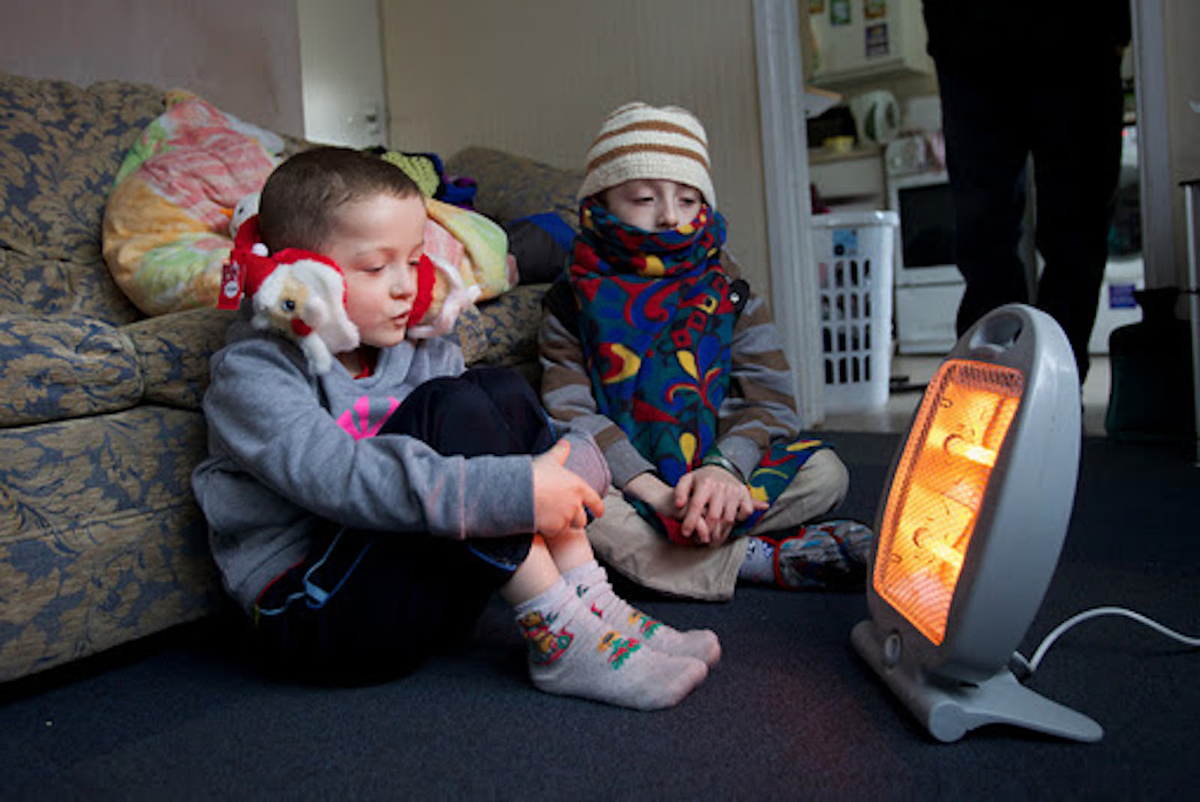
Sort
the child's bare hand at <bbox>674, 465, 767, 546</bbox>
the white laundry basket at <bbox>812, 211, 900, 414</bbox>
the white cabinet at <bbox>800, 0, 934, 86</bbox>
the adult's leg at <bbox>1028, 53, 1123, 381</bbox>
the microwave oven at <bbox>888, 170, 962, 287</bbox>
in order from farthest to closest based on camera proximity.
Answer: the white cabinet at <bbox>800, 0, 934, 86</bbox>, the microwave oven at <bbox>888, 170, 962, 287</bbox>, the white laundry basket at <bbox>812, 211, 900, 414</bbox>, the adult's leg at <bbox>1028, 53, 1123, 381</bbox>, the child's bare hand at <bbox>674, 465, 767, 546</bbox>

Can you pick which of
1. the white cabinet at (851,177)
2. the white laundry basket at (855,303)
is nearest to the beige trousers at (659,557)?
the white laundry basket at (855,303)

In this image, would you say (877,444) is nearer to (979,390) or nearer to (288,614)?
(979,390)

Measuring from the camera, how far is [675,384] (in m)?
1.37

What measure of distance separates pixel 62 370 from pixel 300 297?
1.19 feet

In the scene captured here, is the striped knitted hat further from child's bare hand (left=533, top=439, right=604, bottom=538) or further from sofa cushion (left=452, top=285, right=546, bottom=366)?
child's bare hand (left=533, top=439, right=604, bottom=538)

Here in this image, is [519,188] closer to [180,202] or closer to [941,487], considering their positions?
[180,202]

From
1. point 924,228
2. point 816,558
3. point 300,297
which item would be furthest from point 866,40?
point 300,297

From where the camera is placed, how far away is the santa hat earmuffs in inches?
36.5

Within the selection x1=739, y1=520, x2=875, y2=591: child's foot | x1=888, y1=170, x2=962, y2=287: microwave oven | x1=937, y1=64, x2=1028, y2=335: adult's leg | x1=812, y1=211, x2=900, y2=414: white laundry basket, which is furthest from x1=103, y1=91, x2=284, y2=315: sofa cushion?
x1=888, y1=170, x2=962, y2=287: microwave oven

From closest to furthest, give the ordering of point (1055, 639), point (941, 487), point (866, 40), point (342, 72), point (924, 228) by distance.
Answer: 1. point (941, 487)
2. point (1055, 639)
3. point (342, 72)
4. point (924, 228)
5. point (866, 40)

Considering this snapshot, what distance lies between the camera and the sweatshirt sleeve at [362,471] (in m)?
0.89

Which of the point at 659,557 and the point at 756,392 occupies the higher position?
the point at 756,392

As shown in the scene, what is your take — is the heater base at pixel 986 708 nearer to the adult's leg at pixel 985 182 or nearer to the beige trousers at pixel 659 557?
the beige trousers at pixel 659 557

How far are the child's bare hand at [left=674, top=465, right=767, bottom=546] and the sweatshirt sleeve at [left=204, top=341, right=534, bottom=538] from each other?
0.34 m
